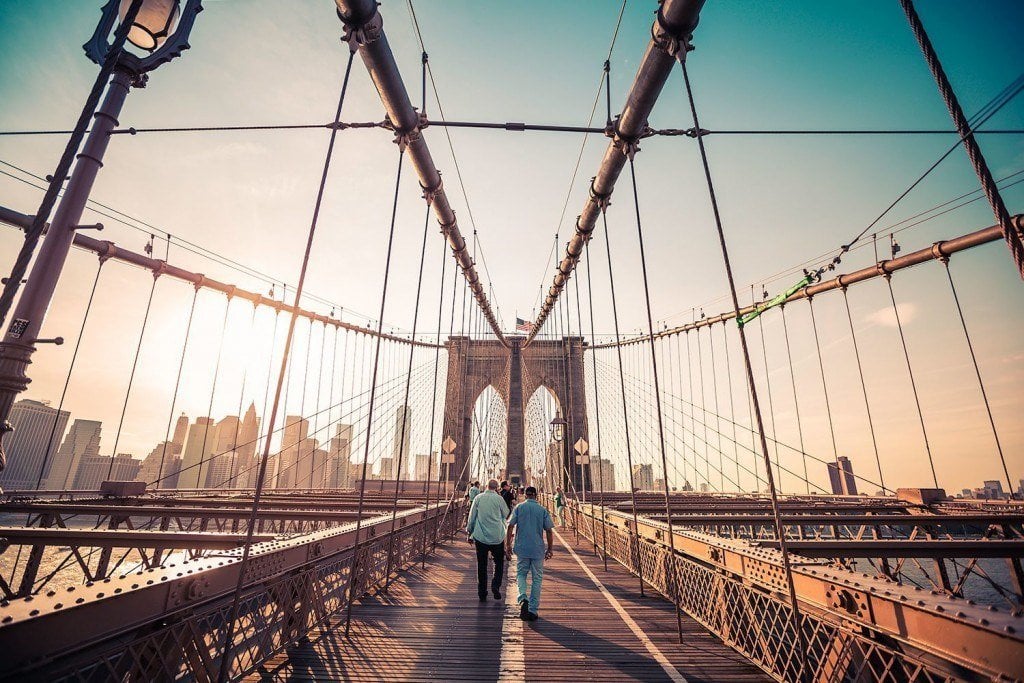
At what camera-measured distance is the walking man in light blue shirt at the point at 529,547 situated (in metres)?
4.99

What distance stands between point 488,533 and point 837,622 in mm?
4171

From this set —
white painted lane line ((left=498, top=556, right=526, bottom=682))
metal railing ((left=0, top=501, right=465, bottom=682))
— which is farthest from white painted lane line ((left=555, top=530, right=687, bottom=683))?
metal railing ((left=0, top=501, right=465, bottom=682))

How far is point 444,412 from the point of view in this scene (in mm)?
31094

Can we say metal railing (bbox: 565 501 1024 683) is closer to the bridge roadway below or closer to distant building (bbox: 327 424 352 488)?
the bridge roadway below

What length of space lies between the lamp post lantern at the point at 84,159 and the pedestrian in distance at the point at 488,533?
4.99 meters

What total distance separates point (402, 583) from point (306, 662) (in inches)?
117

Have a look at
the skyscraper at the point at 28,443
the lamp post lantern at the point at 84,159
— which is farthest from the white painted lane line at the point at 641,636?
the skyscraper at the point at 28,443

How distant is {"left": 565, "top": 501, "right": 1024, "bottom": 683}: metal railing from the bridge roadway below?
30cm

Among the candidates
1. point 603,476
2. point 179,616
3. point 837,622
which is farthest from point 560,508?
point 179,616

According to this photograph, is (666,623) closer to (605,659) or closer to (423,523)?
(605,659)

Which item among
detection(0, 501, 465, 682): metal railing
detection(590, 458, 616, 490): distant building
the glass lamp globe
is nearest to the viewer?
detection(0, 501, 465, 682): metal railing

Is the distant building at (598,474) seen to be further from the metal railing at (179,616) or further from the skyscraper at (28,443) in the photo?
the skyscraper at (28,443)

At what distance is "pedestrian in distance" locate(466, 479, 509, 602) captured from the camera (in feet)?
19.1

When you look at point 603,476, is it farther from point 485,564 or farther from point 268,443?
point 268,443
